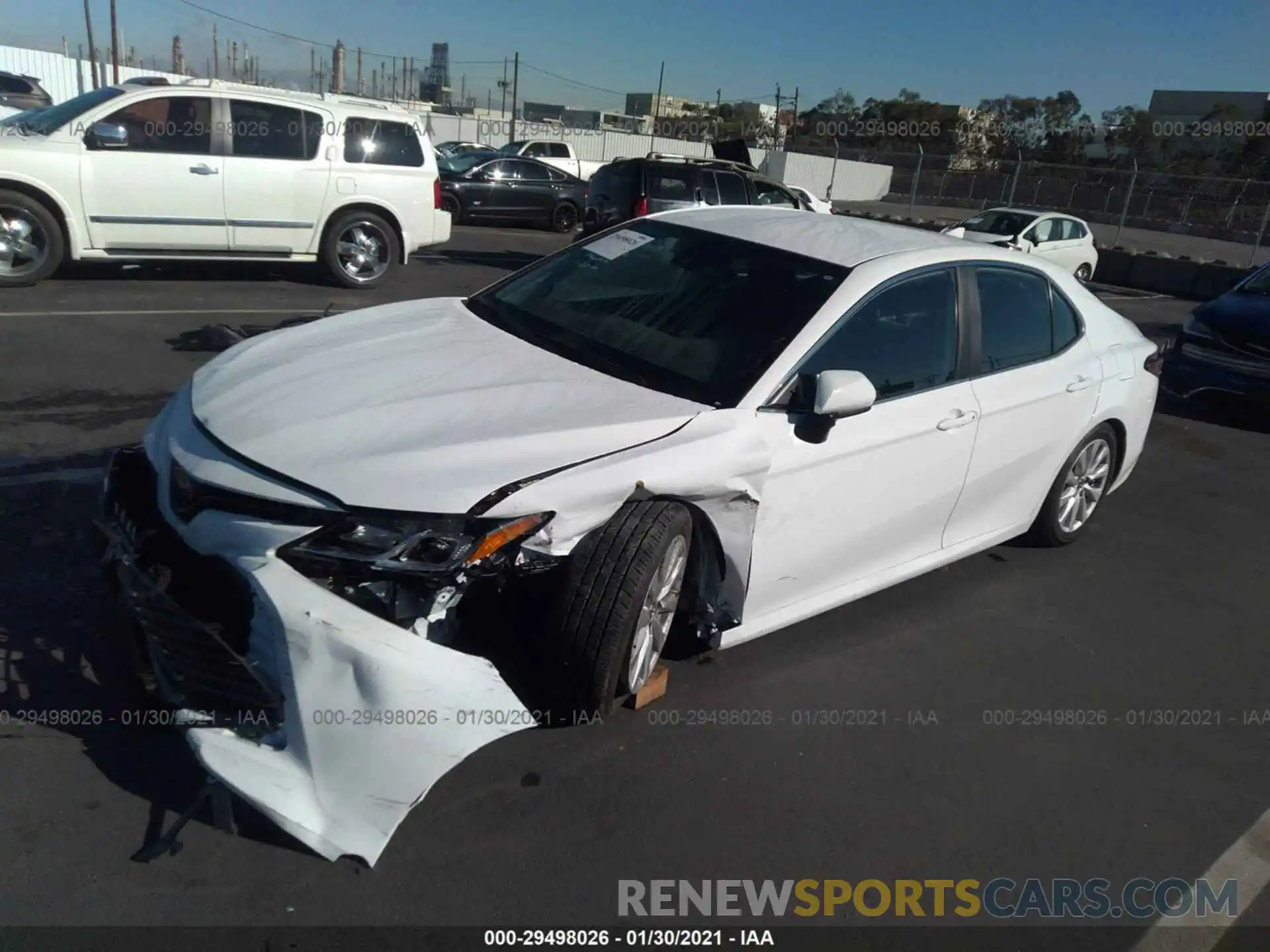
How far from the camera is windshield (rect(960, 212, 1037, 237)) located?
17.7 meters

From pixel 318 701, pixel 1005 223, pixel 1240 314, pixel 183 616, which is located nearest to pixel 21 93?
pixel 1005 223

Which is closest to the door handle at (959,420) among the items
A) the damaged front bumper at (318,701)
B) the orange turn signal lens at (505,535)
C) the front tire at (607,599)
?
the front tire at (607,599)

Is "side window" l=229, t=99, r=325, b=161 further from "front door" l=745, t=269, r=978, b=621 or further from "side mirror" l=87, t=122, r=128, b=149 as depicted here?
"front door" l=745, t=269, r=978, b=621

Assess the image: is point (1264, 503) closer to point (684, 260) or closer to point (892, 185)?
point (684, 260)

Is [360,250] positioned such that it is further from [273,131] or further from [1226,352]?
[1226,352]

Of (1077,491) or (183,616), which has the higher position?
(183,616)

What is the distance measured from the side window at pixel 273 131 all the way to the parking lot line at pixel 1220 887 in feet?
31.2

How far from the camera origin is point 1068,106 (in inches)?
2296

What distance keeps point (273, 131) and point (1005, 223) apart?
13128mm

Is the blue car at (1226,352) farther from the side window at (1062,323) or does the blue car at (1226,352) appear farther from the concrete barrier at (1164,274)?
the concrete barrier at (1164,274)

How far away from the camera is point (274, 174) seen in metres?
9.73

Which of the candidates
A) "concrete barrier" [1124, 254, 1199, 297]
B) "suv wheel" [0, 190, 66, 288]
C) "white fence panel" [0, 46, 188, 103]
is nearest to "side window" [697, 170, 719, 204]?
"suv wheel" [0, 190, 66, 288]

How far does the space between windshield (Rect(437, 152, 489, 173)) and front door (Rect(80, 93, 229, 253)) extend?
8834 mm

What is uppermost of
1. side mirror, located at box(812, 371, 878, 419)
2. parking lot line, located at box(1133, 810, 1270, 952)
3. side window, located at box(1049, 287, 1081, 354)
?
side window, located at box(1049, 287, 1081, 354)
